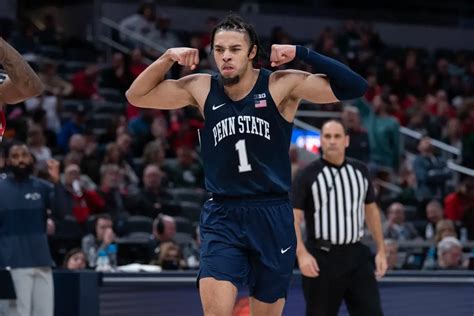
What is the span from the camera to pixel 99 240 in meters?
11.2

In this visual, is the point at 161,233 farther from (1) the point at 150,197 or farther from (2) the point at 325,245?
(2) the point at 325,245

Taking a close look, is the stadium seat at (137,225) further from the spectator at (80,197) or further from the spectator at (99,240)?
the spectator at (99,240)

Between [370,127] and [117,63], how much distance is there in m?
3.58

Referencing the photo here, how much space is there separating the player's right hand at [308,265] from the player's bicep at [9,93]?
3.06 metres

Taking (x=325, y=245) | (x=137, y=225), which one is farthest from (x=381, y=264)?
(x=137, y=225)

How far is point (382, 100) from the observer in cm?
1703

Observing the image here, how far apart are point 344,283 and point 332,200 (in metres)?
0.61

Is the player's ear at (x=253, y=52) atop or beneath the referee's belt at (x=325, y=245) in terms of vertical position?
atop

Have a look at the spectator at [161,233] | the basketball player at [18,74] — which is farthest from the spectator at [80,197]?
the basketball player at [18,74]

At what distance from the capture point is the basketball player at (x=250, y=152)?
6125 mm

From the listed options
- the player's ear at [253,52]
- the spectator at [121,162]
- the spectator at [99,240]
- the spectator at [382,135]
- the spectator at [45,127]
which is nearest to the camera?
the player's ear at [253,52]

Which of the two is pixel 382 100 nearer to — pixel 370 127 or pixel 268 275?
pixel 370 127

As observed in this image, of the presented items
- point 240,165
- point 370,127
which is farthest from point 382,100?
point 240,165

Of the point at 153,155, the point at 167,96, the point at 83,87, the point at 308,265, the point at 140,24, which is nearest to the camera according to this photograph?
the point at 167,96
